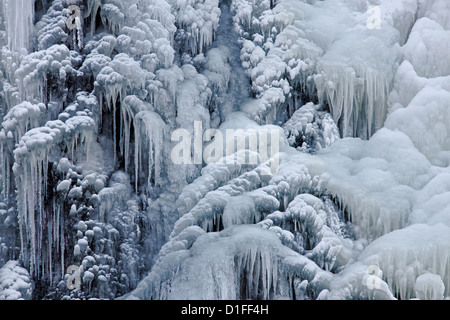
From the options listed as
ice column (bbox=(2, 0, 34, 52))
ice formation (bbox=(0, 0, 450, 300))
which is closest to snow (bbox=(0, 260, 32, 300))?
ice formation (bbox=(0, 0, 450, 300))

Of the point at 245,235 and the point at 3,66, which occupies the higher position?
the point at 3,66

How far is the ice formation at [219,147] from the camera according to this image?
14.5 feet

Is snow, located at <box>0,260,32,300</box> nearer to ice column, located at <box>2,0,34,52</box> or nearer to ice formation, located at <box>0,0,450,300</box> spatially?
ice formation, located at <box>0,0,450,300</box>

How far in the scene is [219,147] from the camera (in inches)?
189

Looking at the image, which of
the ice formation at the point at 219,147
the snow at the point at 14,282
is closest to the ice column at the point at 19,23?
the ice formation at the point at 219,147

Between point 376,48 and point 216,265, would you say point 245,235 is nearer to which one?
point 216,265

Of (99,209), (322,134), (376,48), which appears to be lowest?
(99,209)

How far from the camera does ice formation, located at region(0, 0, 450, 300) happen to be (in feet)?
14.5

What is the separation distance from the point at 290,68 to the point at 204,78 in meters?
0.70

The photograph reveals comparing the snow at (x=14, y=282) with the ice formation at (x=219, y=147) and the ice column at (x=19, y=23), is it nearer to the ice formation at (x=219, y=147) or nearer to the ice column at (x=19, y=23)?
the ice formation at (x=219, y=147)

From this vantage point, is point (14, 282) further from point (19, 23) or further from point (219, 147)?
point (19, 23)

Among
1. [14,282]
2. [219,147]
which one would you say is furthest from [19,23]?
[14,282]
